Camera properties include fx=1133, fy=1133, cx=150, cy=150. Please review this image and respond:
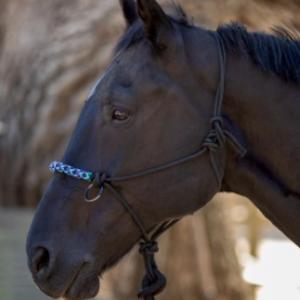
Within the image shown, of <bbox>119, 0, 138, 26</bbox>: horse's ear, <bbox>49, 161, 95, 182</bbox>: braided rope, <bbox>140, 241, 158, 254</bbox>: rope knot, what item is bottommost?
<bbox>140, 241, 158, 254</bbox>: rope knot

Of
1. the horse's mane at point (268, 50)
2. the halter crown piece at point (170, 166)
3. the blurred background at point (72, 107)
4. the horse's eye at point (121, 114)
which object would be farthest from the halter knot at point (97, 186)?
the blurred background at point (72, 107)

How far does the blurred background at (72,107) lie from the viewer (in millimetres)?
8344

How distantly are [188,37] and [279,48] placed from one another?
0.30m

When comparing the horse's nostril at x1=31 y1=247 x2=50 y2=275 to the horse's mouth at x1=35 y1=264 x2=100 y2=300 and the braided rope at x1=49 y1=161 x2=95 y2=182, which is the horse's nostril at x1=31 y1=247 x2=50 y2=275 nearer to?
the horse's mouth at x1=35 y1=264 x2=100 y2=300

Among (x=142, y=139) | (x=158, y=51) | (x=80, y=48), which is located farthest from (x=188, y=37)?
(x=80, y=48)

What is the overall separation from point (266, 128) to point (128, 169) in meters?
0.47

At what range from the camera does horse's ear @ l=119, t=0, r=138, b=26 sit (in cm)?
393

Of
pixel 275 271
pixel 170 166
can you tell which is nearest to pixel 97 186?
pixel 170 166

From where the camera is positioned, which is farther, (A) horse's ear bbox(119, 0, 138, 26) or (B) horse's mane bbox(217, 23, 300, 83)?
(A) horse's ear bbox(119, 0, 138, 26)

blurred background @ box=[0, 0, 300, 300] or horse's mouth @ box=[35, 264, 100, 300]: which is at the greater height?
horse's mouth @ box=[35, 264, 100, 300]

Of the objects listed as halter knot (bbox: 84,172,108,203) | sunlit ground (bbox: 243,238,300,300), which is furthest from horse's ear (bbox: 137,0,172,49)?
sunlit ground (bbox: 243,238,300,300)

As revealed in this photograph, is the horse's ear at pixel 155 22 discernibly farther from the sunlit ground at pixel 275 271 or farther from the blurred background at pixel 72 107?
the sunlit ground at pixel 275 271

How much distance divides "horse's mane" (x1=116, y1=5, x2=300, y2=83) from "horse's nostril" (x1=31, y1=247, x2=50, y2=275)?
726 mm

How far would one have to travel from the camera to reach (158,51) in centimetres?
371
